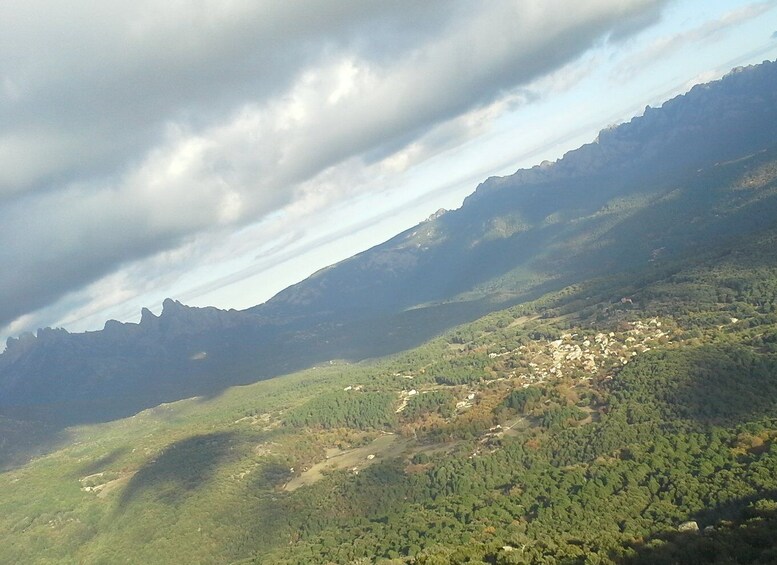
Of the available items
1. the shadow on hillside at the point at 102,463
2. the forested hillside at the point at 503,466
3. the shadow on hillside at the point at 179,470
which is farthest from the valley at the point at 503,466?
the shadow on hillside at the point at 102,463

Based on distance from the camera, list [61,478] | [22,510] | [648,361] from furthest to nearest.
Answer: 1. [61,478]
2. [22,510]
3. [648,361]

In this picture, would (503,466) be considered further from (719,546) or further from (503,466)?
(719,546)

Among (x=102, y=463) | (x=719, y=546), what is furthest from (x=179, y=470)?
(x=719, y=546)

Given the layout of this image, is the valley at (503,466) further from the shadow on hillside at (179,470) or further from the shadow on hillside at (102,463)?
the shadow on hillside at (102,463)

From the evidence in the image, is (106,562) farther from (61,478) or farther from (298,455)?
(61,478)

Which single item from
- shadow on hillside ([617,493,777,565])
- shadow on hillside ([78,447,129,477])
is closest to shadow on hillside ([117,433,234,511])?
shadow on hillside ([78,447,129,477])

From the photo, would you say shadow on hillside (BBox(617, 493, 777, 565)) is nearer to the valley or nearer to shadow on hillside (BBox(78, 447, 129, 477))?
the valley

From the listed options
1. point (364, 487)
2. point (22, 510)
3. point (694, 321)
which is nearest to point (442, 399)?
point (364, 487)
